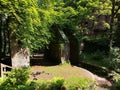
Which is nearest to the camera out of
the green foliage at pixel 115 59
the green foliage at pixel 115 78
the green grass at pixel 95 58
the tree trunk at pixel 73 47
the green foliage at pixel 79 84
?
the green foliage at pixel 79 84

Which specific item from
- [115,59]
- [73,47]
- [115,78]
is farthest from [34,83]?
[73,47]

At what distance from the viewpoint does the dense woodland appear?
1825 centimetres

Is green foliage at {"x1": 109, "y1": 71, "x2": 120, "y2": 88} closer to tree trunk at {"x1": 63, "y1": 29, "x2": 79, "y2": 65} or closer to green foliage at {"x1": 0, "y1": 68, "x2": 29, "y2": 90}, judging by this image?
tree trunk at {"x1": 63, "y1": 29, "x2": 79, "y2": 65}

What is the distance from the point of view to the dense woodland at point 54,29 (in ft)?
59.9

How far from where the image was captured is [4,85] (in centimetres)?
1470

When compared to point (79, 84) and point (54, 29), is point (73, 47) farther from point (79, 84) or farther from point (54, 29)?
point (79, 84)

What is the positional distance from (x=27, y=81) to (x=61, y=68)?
5172mm

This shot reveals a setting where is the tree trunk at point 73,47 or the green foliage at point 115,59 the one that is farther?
the tree trunk at point 73,47

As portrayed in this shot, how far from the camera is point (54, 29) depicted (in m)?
22.3

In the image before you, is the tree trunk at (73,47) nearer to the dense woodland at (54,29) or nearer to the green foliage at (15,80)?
the dense woodland at (54,29)

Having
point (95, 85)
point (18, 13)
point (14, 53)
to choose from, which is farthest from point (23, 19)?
point (95, 85)

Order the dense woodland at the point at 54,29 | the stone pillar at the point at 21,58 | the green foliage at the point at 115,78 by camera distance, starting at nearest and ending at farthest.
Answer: the green foliage at the point at 115,78 → the dense woodland at the point at 54,29 → the stone pillar at the point at 21,58

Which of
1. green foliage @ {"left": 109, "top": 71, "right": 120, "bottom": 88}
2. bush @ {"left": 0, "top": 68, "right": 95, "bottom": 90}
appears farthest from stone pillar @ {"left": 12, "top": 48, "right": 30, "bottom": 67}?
green foliage @ {"left": 109, "top": 71, "right": 120, "bottom": 88}

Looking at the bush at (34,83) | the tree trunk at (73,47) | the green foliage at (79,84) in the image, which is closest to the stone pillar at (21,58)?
the bush at (34,83)
